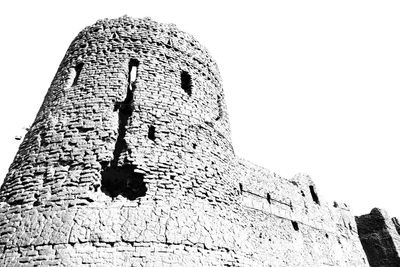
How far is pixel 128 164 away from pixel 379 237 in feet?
60.6

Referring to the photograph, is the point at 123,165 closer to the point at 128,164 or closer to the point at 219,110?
the point at 128,164

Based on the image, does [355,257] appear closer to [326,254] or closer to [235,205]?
[326,254]

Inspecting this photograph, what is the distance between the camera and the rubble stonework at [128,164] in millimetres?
3498

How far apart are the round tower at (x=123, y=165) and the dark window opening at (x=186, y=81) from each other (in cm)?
2

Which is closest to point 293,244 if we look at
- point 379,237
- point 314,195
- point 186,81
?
point 314,195

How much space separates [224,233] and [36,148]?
10.6 ft

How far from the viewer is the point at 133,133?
432 cm

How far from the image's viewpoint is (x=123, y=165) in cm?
405

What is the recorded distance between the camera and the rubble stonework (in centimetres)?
350

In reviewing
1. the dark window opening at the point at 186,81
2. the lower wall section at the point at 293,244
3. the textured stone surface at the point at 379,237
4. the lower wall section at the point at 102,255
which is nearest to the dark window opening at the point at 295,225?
the lower wall section at the point at 293,244

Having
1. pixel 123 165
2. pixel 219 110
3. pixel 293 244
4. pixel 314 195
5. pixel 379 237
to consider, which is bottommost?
pixel 123 165

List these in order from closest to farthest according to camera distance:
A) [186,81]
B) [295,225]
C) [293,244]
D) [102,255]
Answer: [102,255], [186,81], [293,244], [295,225]

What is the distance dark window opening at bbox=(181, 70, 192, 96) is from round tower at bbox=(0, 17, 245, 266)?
0.02 meters

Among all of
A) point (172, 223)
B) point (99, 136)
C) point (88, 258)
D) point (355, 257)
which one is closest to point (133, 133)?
point (99, 136)
